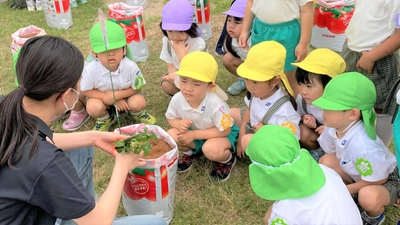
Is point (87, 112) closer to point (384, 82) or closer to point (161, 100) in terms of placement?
point (161, 100)

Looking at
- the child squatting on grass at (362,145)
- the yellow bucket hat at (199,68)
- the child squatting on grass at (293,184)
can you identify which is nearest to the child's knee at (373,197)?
the child squatting on grass at (362,145)

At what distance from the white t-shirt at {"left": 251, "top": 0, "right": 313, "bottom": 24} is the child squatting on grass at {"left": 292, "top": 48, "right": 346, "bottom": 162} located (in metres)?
0.41

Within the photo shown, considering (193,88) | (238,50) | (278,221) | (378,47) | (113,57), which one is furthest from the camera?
(238,50)

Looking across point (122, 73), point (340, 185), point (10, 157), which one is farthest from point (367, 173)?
point (122, 73)

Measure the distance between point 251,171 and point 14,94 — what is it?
40.1 inches

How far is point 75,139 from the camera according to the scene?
7.32 feet

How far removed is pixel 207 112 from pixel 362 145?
3.29ft

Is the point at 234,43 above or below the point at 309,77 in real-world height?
below

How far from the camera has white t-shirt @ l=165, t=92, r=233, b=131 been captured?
274cm

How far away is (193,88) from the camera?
2.68 metres

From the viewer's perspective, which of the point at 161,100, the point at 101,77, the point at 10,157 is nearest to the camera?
the point at 10,157

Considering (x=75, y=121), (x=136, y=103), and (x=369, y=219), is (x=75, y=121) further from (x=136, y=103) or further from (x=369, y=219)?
(x=369, y=219)

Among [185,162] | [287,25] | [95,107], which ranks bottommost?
[185,162]

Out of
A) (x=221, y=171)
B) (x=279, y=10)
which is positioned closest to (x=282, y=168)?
(x=221, y=171)
